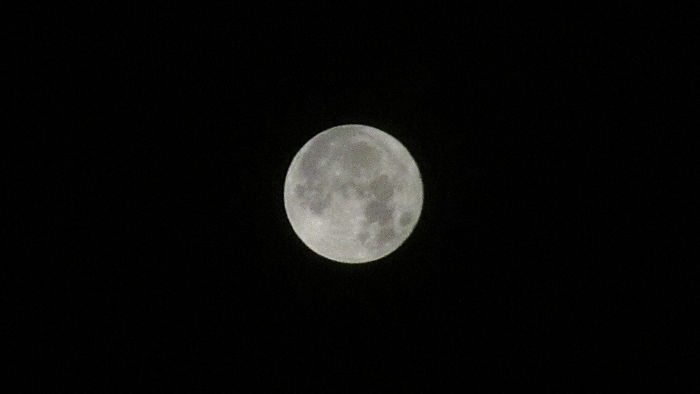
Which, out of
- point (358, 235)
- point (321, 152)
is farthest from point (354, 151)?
point (358, 235)

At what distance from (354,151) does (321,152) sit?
12.0 inches

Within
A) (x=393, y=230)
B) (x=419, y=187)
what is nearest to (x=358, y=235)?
(x=393, y=230)

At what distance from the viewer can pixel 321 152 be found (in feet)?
17.4

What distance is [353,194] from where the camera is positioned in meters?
5.10

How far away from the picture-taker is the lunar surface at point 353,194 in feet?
16.8

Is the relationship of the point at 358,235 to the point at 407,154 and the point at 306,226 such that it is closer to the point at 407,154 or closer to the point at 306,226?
the point at 306,226

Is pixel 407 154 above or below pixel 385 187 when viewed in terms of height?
above

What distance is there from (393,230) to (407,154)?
67 cm

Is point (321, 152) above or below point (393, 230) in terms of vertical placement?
above

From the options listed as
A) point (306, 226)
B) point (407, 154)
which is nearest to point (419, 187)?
point (407, 154)

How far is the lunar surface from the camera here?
5.12 meters

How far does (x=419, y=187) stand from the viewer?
545cm

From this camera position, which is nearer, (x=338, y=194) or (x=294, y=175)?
(x=338, y=194)

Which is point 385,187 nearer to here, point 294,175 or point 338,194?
point 338,194
